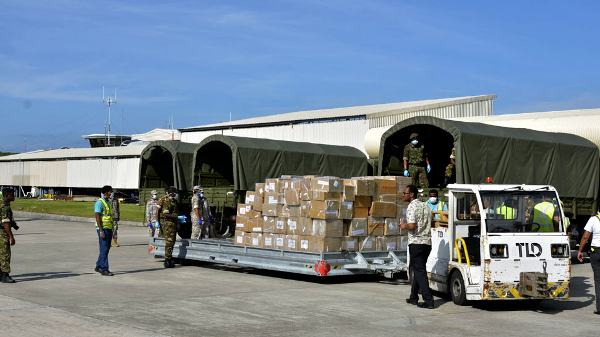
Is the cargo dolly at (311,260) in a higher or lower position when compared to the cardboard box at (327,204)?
lower

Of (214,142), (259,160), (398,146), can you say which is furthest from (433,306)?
(214,142)

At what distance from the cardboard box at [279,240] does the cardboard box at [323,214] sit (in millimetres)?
1039

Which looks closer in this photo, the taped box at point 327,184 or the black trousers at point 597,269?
the black trousers at point 597,269

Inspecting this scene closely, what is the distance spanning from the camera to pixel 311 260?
42.4ft

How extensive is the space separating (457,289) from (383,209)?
3.49m

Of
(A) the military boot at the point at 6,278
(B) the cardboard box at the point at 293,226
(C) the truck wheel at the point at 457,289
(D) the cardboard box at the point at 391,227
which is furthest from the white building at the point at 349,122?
(C) the truck wheel at the point at 457,289

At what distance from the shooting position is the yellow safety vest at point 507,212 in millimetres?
10180

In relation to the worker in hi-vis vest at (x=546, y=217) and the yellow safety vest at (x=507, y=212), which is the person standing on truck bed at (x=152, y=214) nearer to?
the yellow safety vest at (x=507, y=212)

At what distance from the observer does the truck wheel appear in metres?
10.2

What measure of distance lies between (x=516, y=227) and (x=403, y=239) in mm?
4107

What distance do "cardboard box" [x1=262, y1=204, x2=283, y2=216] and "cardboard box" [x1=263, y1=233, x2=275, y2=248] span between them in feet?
1.43

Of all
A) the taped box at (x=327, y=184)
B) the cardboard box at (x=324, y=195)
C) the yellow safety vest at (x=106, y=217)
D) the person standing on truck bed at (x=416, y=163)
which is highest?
the person standing on truck bed at (x=416, y=163)

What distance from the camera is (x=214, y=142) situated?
1952 cm

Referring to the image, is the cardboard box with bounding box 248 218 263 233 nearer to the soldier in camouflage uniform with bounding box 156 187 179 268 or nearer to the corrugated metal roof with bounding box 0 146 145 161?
the soldier in camouflage uniform with bounding box 156 187 179 268
